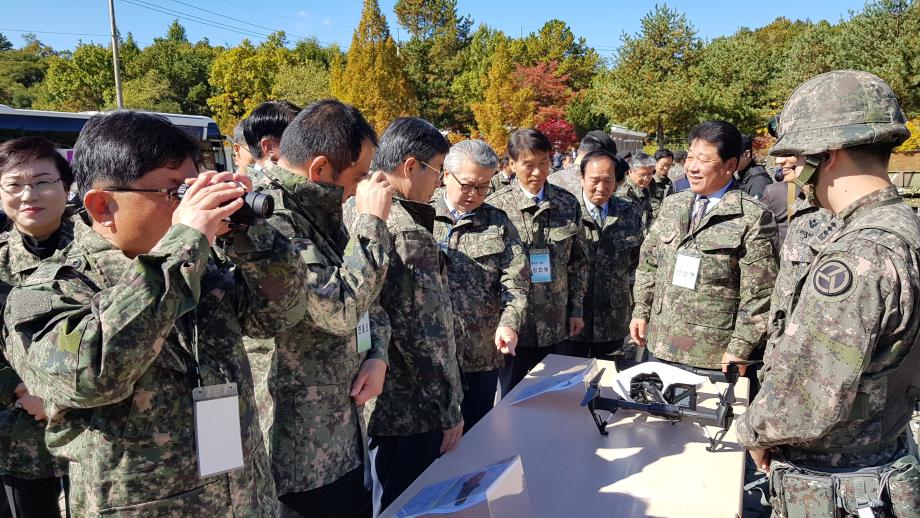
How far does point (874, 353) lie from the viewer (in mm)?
1485

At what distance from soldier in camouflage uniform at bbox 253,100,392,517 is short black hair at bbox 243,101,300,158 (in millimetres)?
1081

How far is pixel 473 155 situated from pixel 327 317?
1.47 metres

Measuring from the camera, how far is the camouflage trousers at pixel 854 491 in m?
1.52

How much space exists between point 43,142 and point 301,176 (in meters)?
1.45

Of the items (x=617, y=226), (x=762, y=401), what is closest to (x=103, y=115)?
(x=762, y=401)

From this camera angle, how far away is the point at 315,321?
1.51m

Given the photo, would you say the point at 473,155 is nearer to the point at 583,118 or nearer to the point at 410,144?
the point at 410,144

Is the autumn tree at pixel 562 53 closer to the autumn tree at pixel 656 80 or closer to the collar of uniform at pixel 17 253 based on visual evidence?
the autumn tree at pixel 656 80

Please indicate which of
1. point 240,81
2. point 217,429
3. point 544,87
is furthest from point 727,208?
point 240,81

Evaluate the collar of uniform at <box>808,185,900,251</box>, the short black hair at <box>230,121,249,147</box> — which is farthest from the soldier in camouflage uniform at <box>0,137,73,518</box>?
the collar of uniform at <box>808,185,900,251</box>

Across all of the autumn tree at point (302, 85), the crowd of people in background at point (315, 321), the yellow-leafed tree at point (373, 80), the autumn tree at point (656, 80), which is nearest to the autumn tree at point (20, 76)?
the autumn tree at point (302, 85)

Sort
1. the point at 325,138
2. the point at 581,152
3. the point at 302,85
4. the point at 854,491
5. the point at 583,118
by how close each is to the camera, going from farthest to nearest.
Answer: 1. the point at 302,85
2. the point at 583,118
3. the point at 581,152
4. the point at 325,138
5. the point at 854,491

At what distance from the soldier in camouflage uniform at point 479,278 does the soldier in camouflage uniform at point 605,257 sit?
1.20 meters

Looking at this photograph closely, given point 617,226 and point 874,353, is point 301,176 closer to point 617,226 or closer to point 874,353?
point 874,353
